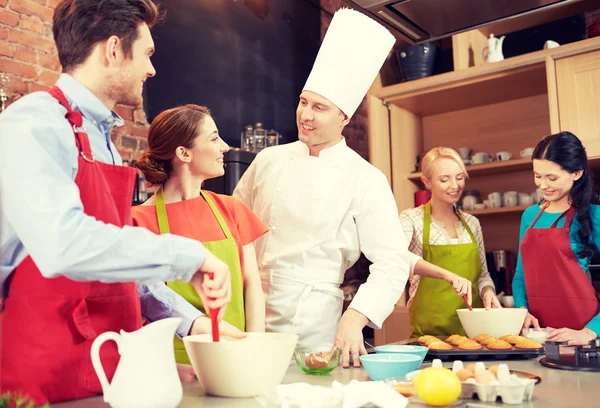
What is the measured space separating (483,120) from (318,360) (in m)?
3.06

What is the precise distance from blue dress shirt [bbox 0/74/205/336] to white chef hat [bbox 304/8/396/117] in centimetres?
118

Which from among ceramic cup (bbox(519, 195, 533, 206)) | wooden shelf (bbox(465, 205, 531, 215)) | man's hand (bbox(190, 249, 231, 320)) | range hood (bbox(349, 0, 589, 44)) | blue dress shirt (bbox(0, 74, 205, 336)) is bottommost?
man's hand (bbox(190, 249, 231, 320))

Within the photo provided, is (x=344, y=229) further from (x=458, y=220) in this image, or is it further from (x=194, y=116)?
(x=458, y=220)

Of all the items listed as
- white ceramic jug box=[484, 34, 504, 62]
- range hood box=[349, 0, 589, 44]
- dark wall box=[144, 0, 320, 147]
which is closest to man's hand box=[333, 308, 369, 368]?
range hood box=[349, 0, 589, 44]

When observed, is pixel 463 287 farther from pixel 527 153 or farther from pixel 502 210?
pixel 527 153

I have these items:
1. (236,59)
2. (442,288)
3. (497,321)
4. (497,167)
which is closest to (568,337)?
(497,321)

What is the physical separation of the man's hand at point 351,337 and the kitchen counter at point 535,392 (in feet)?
0.25

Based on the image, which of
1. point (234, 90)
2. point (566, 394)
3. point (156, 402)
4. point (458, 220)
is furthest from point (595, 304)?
point (234, 90)

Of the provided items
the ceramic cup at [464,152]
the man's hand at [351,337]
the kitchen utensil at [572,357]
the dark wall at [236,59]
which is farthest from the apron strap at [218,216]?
the ceramic cup at [464,152]

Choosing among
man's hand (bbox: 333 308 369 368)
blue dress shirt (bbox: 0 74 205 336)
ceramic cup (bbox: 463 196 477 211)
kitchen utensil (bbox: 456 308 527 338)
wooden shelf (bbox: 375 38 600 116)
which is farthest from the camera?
ceramic cup (bbox: 463 196 477 211)

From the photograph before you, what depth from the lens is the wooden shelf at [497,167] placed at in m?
3.40

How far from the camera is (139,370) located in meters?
0.88

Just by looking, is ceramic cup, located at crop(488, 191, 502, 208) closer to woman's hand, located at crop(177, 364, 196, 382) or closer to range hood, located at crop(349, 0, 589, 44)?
range hood, located at crop(349, 0, 589, 44)

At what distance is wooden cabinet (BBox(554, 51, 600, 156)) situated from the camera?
10.1 ft
